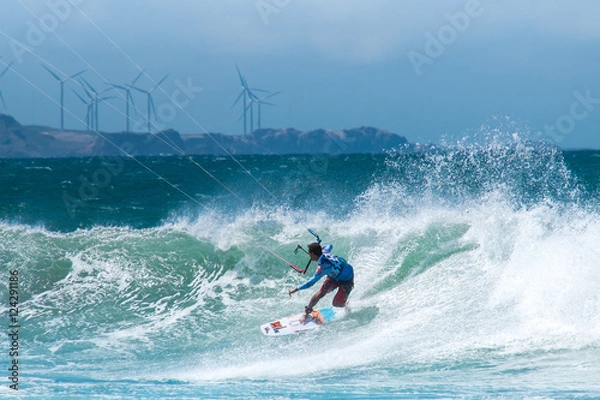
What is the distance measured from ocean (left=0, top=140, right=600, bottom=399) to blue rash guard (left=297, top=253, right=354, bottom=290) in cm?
72

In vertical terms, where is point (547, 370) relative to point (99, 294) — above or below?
above

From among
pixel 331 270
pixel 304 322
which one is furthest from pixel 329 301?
pixel 331 270

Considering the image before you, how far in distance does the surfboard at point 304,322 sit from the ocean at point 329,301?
129 mm

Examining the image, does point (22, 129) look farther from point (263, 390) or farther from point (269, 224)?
point (263, 390)

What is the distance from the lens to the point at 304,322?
11.5m

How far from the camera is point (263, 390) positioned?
910 centimetres

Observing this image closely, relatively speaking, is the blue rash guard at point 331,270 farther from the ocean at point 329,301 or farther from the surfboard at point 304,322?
the ocean at point 329,301

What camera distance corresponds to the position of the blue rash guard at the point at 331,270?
11.1 m

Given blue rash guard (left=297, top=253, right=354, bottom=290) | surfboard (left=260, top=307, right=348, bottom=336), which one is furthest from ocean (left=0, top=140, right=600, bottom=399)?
blue rash guard (left=297, top=253, right=354, bottom=290)

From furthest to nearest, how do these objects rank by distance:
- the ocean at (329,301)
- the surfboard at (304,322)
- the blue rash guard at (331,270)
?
the surfboard at (304,322) < the blue rash guard at (331,270) < the ocean at (329,301)

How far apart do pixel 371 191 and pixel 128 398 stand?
27.5 ft

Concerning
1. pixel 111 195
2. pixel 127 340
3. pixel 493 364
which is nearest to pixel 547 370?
pixel 493 364

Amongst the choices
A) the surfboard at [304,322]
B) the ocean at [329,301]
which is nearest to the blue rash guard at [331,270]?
the surfboard at [304,322]

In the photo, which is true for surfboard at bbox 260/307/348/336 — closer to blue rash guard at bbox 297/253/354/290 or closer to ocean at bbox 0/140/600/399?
ocean at bbox 0/140/600/399
